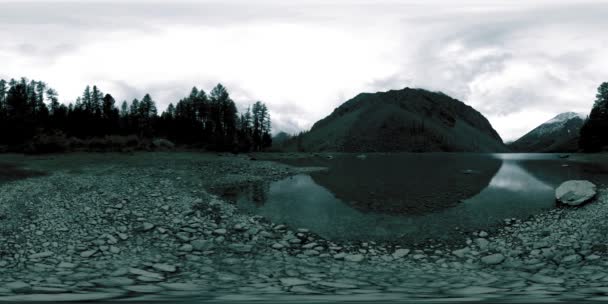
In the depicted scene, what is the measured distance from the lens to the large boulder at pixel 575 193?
13938 millimetres

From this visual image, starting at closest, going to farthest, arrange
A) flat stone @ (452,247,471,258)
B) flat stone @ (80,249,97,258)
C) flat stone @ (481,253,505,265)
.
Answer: flat stone @ (80,249,97,258)
flat stone @ (481,253,505,265)
flat stone @ (452,247,471,258)

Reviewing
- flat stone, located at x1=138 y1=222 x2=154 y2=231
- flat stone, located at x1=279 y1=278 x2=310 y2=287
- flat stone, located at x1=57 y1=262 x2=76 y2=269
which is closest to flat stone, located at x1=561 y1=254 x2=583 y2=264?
flat stone, located at x1=279 y1=278 x2=310 y2=287

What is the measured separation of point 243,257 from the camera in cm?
877

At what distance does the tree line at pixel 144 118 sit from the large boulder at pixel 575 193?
53.4m

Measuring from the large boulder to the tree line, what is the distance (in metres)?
53.4

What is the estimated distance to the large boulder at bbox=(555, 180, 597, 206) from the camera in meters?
13.9

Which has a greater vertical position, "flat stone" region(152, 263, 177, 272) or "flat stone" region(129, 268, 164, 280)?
"flat stone" region(129, 268, 164, 280)

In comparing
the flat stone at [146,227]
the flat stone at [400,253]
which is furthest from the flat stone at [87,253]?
the flat stone at [400,253]

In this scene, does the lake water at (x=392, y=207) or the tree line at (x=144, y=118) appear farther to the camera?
the tree line at (x=144, y=118)

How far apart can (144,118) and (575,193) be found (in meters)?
95.8

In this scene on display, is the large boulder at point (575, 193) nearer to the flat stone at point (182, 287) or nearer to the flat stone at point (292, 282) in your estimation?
the flat stone at point (292, 282)

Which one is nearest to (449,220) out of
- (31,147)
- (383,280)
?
(383,280)

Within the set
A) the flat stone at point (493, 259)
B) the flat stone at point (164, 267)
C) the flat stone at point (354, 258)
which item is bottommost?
the flat stone at point (354, 258)

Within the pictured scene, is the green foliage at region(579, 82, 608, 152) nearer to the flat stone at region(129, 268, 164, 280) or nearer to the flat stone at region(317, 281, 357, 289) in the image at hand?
the flat stone at region(317, 281, 357, 289)
